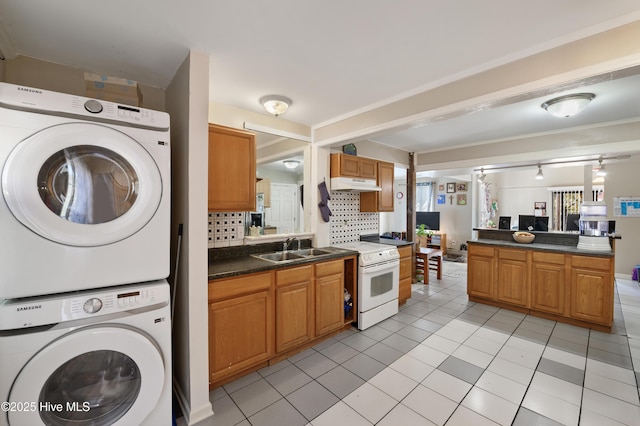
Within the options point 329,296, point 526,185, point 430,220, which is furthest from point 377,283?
point 526,185

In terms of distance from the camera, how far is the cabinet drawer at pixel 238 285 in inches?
77.6

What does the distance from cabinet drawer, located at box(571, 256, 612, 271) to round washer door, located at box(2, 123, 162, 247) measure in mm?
4371

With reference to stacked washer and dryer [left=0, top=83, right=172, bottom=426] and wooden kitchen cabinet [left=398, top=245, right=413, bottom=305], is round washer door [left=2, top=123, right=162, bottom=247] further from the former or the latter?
wooden kitchen cabinet [left=398, top=245, right=413, bottom=305]

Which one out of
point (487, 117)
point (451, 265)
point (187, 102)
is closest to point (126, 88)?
point (187, 102)

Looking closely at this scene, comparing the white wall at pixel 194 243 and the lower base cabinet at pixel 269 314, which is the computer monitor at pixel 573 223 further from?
the white wall at pixel 194 243

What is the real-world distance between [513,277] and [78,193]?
182 inches

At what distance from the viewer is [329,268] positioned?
2.80m

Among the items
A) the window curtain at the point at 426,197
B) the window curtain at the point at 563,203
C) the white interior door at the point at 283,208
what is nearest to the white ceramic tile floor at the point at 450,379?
the white interior door at the point at 283,208

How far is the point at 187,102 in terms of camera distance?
70.9 inches

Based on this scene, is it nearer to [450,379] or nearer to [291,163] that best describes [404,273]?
[450,379]

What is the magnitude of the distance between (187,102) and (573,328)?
4.65 metres

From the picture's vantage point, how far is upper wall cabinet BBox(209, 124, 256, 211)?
2291 mm

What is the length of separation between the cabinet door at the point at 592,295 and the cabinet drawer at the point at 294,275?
10.5 ft

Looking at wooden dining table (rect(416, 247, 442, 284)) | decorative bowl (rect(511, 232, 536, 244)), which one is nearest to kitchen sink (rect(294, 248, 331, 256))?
wooden dining table (rect(416, 247, 442, 284))
